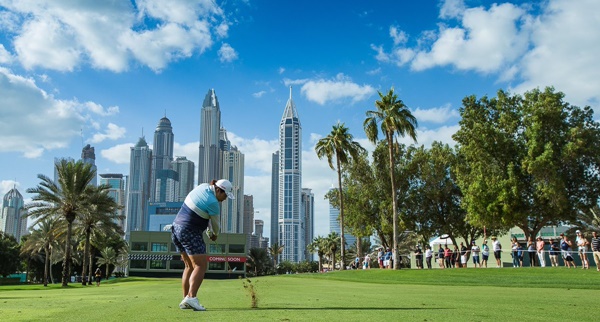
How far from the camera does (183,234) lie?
727cm

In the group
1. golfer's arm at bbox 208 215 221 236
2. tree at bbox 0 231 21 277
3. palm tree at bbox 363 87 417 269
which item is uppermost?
palm tree at bbox 363 87 417 269

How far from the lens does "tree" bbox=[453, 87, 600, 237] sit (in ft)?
117

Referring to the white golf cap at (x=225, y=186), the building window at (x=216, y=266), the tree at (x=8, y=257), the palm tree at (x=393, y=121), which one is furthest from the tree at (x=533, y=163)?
the building window at (x=216, y=266)

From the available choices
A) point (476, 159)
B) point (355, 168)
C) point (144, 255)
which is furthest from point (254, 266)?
point (476, 159)

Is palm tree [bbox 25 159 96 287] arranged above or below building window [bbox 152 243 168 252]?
above

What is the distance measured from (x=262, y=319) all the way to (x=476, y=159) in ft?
122

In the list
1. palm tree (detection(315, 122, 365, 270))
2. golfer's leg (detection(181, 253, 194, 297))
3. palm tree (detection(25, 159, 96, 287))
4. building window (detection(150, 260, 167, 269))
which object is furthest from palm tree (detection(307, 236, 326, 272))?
golfer's leg (detection(181, 253, 194, 297))

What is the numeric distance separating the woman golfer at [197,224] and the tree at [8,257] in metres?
88.8

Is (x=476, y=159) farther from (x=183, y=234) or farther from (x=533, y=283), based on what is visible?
(x=183, y=234)

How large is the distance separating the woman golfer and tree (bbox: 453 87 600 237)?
32588mm

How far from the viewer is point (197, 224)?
7.35 meters

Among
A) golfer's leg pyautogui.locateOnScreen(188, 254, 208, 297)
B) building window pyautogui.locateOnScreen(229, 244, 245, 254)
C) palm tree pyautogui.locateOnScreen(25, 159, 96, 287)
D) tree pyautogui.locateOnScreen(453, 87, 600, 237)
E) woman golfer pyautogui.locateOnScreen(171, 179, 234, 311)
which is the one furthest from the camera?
building window pyautogui.locateOnScreen(229, 244, 245, 254)

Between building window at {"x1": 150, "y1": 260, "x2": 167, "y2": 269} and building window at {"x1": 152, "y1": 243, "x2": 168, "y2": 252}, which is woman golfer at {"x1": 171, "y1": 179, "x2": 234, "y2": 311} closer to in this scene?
building window at {"x1": 150, "y1": 260, "x2": 167, "y2": 269}

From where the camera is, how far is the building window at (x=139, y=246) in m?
110
